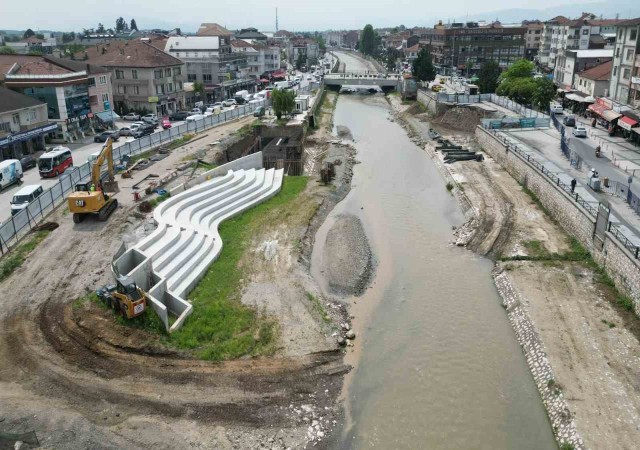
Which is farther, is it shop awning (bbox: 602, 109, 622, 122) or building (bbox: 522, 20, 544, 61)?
building (bbox: 522, 20, 544, 61)

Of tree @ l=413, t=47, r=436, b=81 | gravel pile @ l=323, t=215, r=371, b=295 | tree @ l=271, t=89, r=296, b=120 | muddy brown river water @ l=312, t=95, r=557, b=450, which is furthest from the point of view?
tree @ l=413, t=47, r=436, b=81

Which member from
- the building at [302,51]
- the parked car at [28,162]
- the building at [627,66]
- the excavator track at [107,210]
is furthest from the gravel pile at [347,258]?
the building at [302,51]

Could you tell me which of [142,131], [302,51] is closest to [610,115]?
[142,131]

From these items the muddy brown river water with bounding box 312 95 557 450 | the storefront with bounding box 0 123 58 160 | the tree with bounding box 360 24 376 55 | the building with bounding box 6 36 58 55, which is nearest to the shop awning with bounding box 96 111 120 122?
the storefront with bounding box 0 123 58 160

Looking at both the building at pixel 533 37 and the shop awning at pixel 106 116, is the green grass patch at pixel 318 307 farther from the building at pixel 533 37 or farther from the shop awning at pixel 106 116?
the building at pixel 533 37

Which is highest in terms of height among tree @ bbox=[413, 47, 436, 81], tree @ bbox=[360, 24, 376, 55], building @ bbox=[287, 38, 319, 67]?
tree @ bbox=[360, 24, 376, 55]

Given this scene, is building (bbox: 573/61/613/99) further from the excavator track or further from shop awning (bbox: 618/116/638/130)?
the excavator track

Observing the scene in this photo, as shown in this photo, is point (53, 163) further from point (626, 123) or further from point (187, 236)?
point (626, 123)

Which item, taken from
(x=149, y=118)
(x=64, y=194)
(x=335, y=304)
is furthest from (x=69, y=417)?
(x=149, y=118)

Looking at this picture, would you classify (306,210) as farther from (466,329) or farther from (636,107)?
(636,107)
